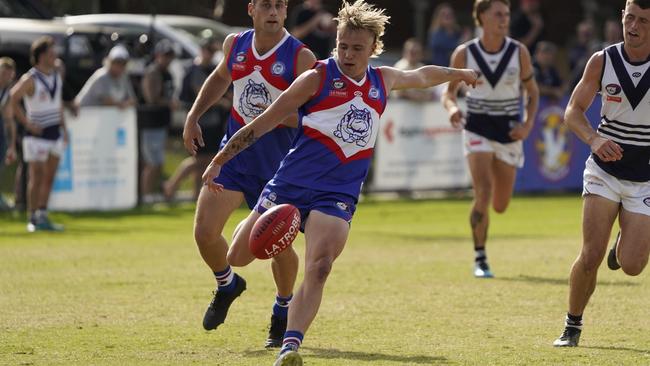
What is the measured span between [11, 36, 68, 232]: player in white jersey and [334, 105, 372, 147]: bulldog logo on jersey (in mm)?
10011

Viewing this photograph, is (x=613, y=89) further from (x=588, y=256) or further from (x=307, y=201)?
(x=307, y=201)

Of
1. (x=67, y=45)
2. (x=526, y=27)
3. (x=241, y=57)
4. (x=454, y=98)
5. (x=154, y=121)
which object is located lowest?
(x=154, y=121)

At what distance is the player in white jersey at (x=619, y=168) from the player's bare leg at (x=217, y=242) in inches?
90.4

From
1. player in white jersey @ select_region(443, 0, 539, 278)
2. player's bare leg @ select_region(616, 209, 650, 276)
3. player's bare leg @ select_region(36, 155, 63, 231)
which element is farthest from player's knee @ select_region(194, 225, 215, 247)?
player's bare leg @ select_region(36, 155, 63, 231)

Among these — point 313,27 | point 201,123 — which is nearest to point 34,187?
point 201,123

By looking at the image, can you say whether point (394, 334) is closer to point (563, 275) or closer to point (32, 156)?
point (563, 275)

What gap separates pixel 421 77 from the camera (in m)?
8.48

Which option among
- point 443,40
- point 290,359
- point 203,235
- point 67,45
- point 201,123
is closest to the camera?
point 290,359

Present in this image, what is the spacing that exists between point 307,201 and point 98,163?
38.6 feet

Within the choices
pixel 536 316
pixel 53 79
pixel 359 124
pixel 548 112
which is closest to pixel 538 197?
pixel 548 112

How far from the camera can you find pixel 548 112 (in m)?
22.8

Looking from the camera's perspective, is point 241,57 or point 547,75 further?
point 547,75

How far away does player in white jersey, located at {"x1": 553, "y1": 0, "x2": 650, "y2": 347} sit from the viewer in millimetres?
8570

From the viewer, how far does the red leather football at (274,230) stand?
7.61 m
